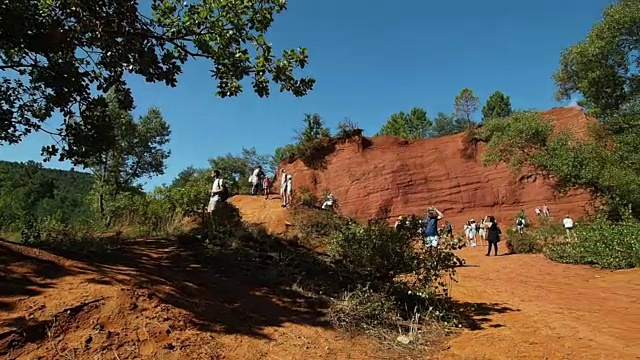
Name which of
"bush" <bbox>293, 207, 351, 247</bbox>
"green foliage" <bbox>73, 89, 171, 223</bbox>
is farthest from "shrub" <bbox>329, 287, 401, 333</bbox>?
"green foliage" <bbox>73, 89, 171, 223</bbox>

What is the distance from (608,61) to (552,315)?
19.9 m

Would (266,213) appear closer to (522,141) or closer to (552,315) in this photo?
(552,315)

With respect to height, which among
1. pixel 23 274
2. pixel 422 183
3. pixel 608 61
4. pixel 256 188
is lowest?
pixel 23 274

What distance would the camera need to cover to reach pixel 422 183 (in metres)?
38.8

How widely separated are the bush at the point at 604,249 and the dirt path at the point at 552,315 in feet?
2.48

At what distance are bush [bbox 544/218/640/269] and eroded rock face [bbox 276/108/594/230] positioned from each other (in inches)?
847

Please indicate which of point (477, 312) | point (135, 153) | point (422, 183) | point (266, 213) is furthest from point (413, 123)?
point (477, 312)

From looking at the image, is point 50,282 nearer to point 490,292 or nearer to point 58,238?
point 58,238

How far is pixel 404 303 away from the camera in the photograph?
6.74 m

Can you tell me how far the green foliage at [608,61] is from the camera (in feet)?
68.6

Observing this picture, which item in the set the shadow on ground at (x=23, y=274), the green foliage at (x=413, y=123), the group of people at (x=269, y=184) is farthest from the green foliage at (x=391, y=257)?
the green foliage at (x=413, y=123)

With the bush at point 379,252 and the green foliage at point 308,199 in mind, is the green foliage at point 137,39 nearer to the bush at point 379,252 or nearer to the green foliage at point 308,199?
the bush at point 379,252

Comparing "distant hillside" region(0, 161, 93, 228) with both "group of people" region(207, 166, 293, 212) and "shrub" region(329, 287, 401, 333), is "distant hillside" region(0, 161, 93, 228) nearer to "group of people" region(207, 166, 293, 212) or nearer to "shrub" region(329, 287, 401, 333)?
"group of people" region(207, 166, 293, 212)

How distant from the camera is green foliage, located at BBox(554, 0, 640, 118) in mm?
20906
